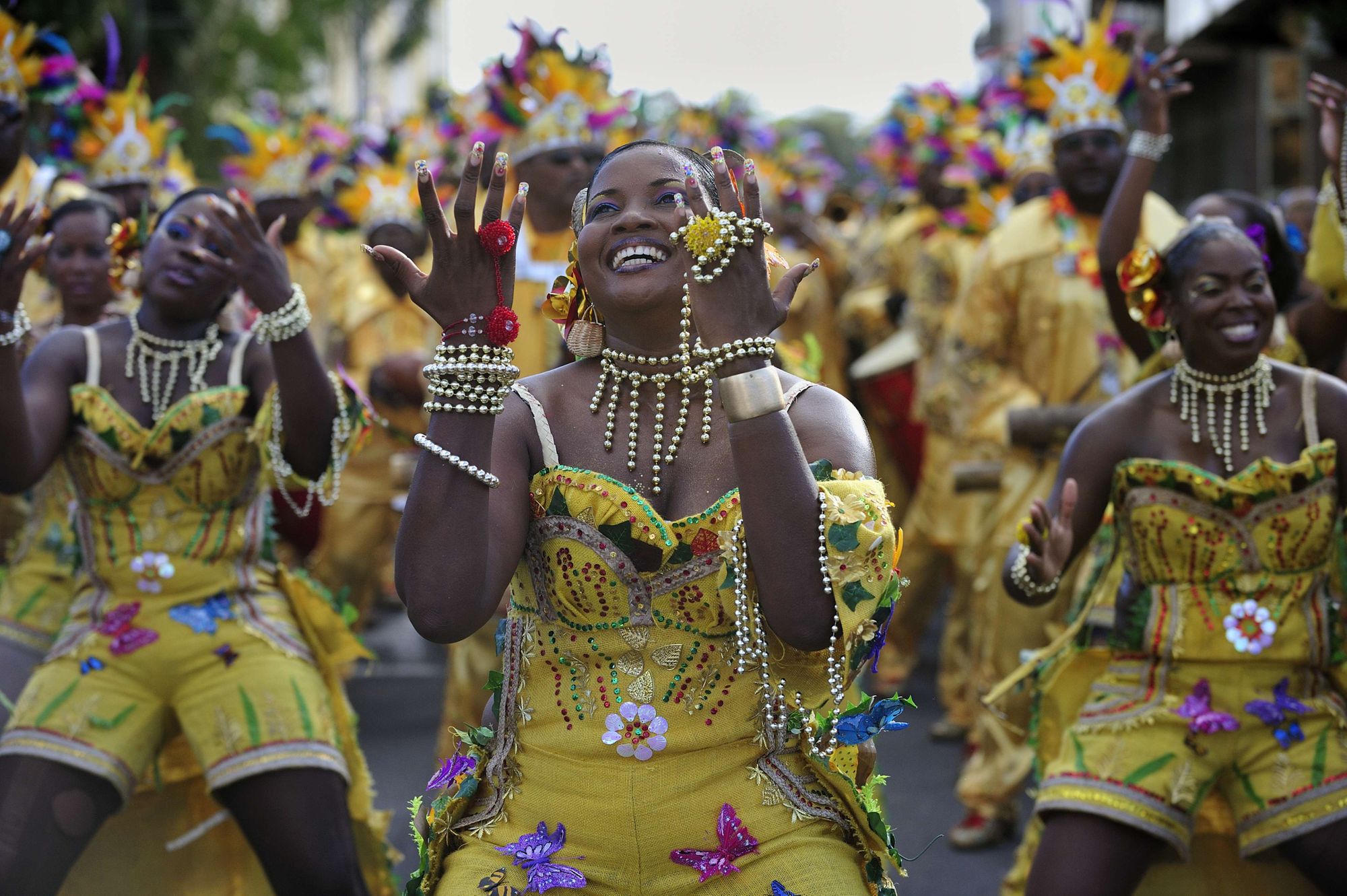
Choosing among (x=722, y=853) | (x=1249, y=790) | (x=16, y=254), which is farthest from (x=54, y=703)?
(x=1249, y=790)

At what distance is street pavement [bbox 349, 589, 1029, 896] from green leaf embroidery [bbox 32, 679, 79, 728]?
1.41 metres

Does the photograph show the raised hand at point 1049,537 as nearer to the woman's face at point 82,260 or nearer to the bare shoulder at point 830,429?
the bare shoulder at point 830,429

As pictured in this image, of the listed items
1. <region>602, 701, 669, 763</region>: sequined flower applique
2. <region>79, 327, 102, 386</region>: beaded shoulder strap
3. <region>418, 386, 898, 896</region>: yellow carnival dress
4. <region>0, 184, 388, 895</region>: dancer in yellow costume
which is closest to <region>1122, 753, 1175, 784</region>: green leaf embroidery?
<region>418, 386, 898, 896</region>: yellow carnival dress

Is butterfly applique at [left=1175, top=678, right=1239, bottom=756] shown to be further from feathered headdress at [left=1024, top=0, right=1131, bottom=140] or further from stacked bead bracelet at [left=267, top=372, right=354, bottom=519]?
feathered headdress at [left=1024, top=0, right=1131, bottom=140]

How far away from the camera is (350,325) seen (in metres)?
8.54

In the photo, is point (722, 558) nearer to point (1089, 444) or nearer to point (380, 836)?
point (1089, 444)

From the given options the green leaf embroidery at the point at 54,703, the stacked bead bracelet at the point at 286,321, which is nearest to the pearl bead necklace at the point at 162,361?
the stacked bead bracelet at the point at 286,321

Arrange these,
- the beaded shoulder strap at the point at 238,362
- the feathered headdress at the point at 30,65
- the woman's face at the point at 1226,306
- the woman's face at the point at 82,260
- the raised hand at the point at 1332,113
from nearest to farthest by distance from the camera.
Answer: the woman's face at the point at 1226,306
the beaded shoulder strap at the point at 238,362
the raised hand at the point at 1332,113
the woman's face at the point at 82,260
the feathered headdress at the point at 30,65

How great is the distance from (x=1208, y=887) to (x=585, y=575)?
2046 millimetres

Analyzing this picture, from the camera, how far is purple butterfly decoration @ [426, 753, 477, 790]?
8.79 feet

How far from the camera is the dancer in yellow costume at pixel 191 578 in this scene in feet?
11.5

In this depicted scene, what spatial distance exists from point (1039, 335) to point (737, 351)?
4.05m

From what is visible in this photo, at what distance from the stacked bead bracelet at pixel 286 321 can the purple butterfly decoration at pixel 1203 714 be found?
88.3 inches

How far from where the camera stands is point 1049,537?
3.49m
